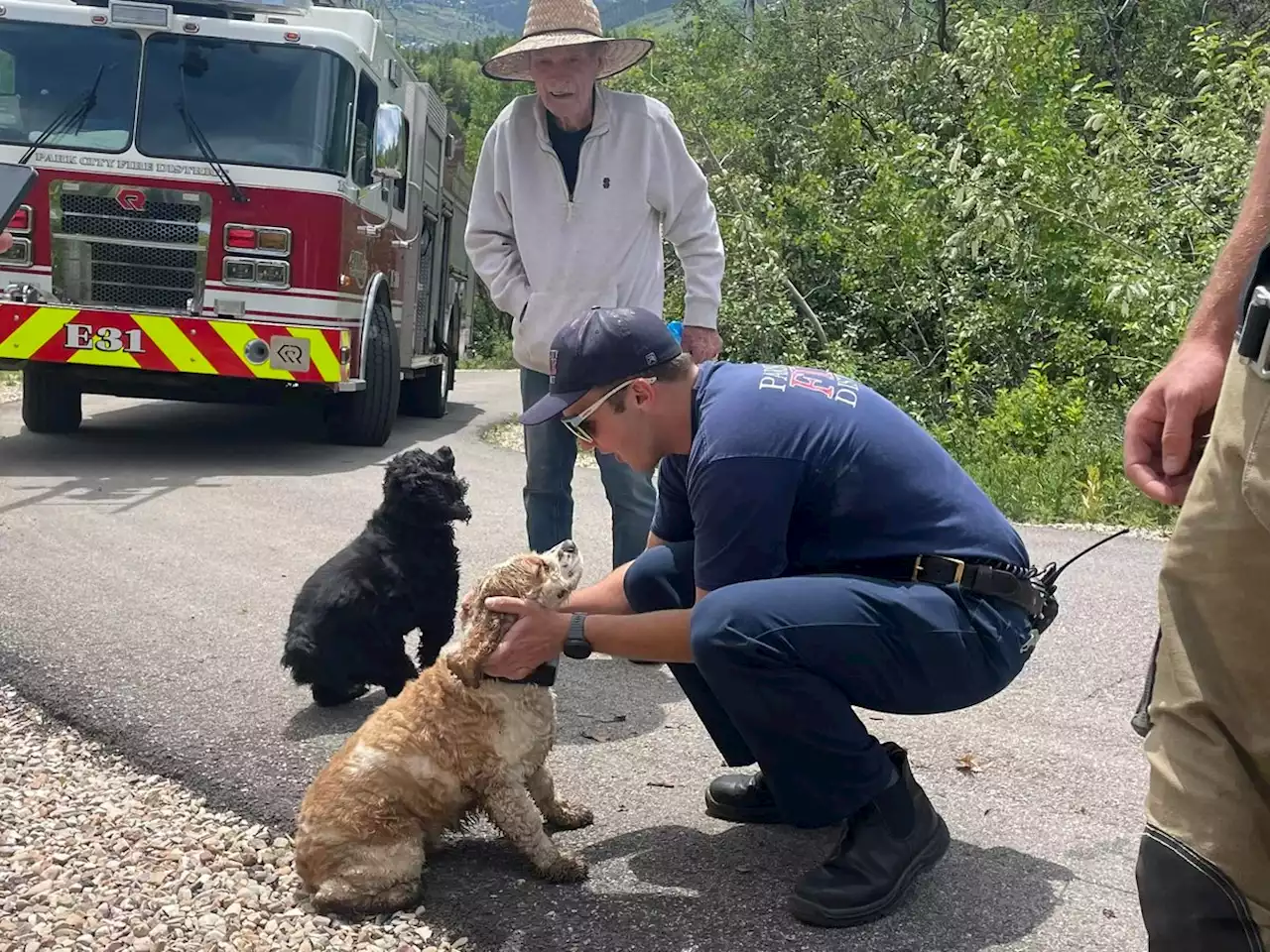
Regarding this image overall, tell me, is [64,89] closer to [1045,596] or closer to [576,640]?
[576,640]

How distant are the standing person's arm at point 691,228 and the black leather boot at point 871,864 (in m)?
2.15

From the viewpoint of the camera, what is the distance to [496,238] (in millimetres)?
4750

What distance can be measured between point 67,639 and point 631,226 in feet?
9.36

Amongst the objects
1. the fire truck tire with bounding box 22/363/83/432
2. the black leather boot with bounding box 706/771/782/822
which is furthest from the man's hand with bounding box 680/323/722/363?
the fire truck tire with bounding box 22/363/83/432

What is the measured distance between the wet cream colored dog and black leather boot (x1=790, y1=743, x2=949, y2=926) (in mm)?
607

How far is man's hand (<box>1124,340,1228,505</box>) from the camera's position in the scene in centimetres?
181

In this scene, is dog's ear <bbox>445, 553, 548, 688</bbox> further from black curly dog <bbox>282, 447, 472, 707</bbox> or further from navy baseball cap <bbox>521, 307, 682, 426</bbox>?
black curly dog <bbox>282, 447, 472, 707</bbox>

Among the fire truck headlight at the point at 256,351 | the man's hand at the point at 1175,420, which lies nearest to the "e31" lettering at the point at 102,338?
the fire truck headlight at the point at 256,351

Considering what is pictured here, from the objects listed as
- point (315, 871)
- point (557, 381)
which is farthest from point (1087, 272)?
point (315, 871)

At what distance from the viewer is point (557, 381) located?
311 cm

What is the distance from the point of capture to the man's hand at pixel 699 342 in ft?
15.3

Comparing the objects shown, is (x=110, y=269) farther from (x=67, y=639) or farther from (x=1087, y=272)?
(x=1087, y=272)

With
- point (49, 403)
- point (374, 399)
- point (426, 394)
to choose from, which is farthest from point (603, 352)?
point (426, 394)

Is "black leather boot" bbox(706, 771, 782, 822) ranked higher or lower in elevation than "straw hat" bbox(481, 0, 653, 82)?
lower
